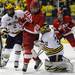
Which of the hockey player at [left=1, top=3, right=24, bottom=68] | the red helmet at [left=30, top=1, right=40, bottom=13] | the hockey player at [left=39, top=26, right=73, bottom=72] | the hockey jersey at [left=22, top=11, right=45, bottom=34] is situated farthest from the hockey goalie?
the hockey player at [left=1, top=3, right=24, bottom=68]

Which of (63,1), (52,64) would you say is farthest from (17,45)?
(63,1)

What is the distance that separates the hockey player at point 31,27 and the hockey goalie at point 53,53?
15cm

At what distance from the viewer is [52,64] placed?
9.16 m

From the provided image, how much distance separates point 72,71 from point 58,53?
42 centimetres

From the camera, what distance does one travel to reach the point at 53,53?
9156 millimetres

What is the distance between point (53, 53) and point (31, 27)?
64 cm

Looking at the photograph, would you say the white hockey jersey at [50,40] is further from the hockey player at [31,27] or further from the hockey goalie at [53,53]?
the hockey player at [31,27]

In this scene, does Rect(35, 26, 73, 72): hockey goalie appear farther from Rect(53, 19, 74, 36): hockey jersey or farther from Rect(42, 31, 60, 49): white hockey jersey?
Rect(53, 19, 74, 36): hockey jersey

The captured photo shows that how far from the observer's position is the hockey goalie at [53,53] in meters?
9.13

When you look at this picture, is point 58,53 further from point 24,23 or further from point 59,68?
point 24,23

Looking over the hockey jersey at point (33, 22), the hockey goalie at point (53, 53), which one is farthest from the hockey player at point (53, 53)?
the hockey jersey at point (33, 22)

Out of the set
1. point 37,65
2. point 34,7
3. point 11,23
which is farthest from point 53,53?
point 11,23

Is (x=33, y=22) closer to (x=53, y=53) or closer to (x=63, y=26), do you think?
(x=53, y=53)

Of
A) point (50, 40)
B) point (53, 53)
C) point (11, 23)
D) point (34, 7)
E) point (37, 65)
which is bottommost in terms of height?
point (37, 65)
